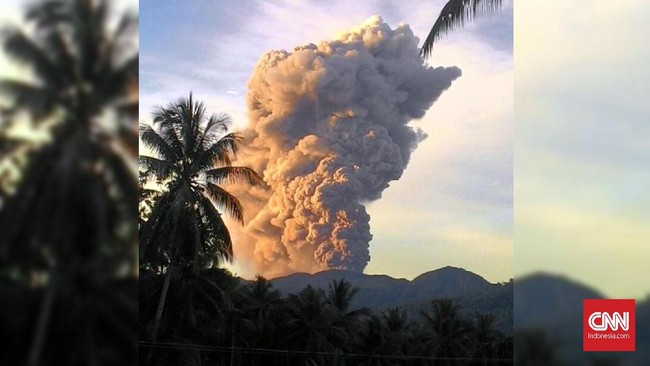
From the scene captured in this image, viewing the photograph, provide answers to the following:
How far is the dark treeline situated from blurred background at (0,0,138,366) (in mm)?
1920

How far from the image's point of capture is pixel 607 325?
11.9ft

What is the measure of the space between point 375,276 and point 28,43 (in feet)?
7.73

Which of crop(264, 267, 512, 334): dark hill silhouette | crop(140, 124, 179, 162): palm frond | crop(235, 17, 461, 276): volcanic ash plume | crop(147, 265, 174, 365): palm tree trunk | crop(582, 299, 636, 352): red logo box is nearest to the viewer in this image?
crop(582, 299, 636, 352): red logo box

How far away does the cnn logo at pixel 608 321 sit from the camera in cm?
357

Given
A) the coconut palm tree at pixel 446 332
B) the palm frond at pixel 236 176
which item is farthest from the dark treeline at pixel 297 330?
the palm frond at pixel 236 176

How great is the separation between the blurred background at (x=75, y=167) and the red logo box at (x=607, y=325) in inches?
69.1

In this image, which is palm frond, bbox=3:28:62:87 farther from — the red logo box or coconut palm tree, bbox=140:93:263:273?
coconut palm tree, bbox=140:93:263:273

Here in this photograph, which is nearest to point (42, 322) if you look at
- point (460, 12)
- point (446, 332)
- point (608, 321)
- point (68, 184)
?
point (68, 184)

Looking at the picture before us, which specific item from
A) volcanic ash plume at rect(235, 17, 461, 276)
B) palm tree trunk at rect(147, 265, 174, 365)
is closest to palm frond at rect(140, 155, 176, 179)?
palm tree trunk at rect(147, 265, 174, 365)

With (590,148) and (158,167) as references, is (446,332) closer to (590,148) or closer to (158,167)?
(590,148)

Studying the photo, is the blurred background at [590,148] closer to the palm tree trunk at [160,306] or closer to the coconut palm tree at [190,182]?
the coconut palm tree at [190,182]

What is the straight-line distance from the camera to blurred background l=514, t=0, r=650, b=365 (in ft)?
11.8

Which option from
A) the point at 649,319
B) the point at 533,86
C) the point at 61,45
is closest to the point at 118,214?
Answer: the point at 61,45

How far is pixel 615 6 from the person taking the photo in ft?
11.9
